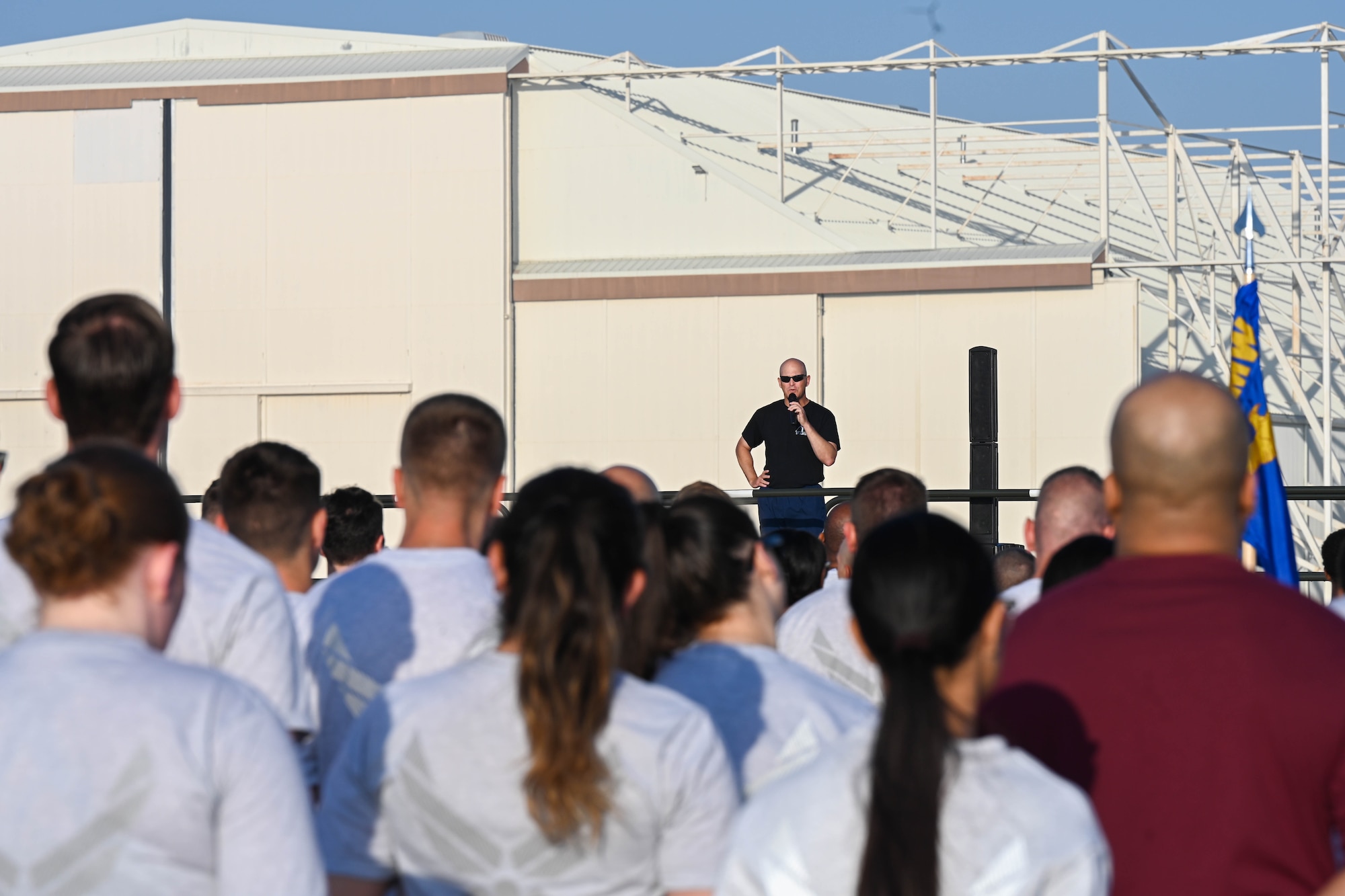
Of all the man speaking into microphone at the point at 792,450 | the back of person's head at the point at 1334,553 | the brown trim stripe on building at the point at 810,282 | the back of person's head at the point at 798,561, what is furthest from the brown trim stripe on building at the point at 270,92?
the back of person's head at the point at 798,561

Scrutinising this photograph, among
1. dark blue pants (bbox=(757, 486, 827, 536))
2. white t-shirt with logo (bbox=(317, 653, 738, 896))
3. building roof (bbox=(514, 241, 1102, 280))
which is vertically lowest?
white t-shirt with logo (bbox=(317, 653, 738, 896))

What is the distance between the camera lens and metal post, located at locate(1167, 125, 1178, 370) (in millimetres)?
Result: 15758

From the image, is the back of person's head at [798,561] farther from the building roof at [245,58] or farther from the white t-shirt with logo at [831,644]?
the building roof at [245,58]

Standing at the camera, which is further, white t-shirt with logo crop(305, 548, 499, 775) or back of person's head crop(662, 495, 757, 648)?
white t-shirt with logo crop(305, 548, 499, 775)

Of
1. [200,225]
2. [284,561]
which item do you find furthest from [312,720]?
[200,225]

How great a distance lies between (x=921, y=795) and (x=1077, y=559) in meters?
2.08

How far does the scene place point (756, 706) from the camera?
314cm

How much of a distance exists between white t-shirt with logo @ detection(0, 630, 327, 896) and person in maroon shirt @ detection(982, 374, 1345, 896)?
4.04 ft

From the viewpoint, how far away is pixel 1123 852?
2.51 meters

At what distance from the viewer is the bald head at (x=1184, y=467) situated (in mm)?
2670

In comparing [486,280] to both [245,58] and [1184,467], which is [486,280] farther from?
[1184,467]

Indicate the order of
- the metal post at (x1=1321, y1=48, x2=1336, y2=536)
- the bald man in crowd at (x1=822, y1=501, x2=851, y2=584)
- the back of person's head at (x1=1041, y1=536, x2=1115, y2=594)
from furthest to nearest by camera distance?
the metal post at (x1=1321, y1=48, x2=1336, y2=536) → the bald man in crowd at (x1=822, y1=501, x2=851, y2=584) → the back of person's head at (x1=1041, y1=536, x2=1115, y2=594)

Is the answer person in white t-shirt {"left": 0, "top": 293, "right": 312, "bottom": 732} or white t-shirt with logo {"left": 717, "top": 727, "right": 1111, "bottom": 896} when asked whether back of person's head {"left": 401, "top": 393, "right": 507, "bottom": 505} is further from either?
white t-shirt with logo {"left": 717, "top": 727, "right": 1111, "bottom": 896}

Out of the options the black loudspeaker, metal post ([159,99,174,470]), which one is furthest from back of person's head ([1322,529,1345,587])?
metal post ([159,99,174,470])
